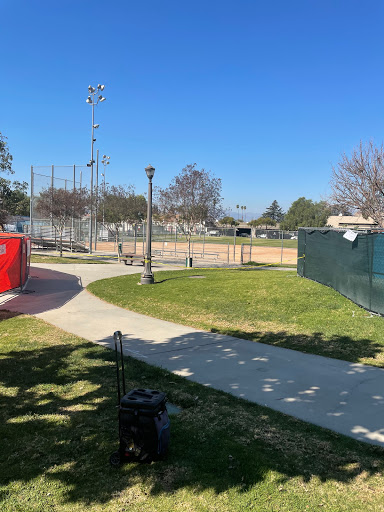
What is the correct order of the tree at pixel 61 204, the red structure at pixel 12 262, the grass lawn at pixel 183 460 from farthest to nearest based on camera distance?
the tree at pixel 61 204, the red structure at pixel 12 262, the grass lawn at pixel 183 460

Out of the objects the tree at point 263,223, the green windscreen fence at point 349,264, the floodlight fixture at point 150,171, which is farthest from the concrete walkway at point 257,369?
the tree at point 263,223

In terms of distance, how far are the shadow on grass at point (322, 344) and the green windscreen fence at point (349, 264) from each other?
6.96 ft

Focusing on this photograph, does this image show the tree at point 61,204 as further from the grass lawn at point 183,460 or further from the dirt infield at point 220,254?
the grass lawn at point 183,460

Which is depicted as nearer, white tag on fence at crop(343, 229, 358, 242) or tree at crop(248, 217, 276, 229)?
white tag on fence at crop(343, 229, 358, 242)

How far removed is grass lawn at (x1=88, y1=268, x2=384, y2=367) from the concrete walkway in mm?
503

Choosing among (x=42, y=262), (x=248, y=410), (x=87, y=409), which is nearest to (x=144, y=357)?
(x=87, y=409)

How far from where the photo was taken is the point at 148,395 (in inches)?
139

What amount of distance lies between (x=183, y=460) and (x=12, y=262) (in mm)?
10724

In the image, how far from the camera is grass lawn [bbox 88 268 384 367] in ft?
23.3

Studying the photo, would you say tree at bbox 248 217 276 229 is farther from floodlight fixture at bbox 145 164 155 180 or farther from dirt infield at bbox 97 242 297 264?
floodlight fixture at bbox 145 164 155 180

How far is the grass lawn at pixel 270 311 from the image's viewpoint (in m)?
7.11

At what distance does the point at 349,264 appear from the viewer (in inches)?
410

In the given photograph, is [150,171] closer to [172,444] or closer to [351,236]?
[351,236]

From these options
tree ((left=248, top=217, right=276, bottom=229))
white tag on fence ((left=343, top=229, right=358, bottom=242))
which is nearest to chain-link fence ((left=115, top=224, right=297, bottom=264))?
white tag on fence ((left=343, top=229, right=358, bottom=242))
